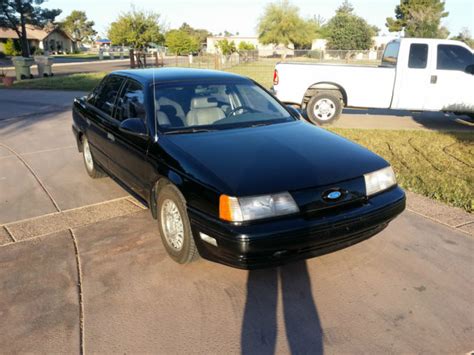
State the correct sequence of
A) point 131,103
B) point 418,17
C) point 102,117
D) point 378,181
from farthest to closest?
point 418,17 → point 102,117 → point 131,103 → point 378,181

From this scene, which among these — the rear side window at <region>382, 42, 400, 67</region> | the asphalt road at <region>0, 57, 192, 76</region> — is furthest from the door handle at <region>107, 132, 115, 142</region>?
the asphalt road at <region>0, 57, 192, 76</region>

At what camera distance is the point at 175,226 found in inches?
132

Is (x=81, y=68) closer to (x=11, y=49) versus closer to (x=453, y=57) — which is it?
(x=11, y=49)

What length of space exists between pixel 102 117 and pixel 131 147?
1.02 meters

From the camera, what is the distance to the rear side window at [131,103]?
385 cm

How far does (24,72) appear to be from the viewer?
21328 millimetres

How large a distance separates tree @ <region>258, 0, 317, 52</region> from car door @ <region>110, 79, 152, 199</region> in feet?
189

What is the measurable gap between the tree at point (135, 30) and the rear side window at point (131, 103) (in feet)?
122

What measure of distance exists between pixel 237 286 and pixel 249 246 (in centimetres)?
61

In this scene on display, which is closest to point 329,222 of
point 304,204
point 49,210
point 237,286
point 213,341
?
point 304,204

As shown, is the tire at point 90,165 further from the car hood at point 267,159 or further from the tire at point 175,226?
the car hood at point 267,159

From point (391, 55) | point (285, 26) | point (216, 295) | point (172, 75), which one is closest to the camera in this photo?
point (216, 295)

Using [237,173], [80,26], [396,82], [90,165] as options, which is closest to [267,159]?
[237,173]

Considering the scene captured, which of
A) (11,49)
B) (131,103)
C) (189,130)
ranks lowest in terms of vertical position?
(189,130)
